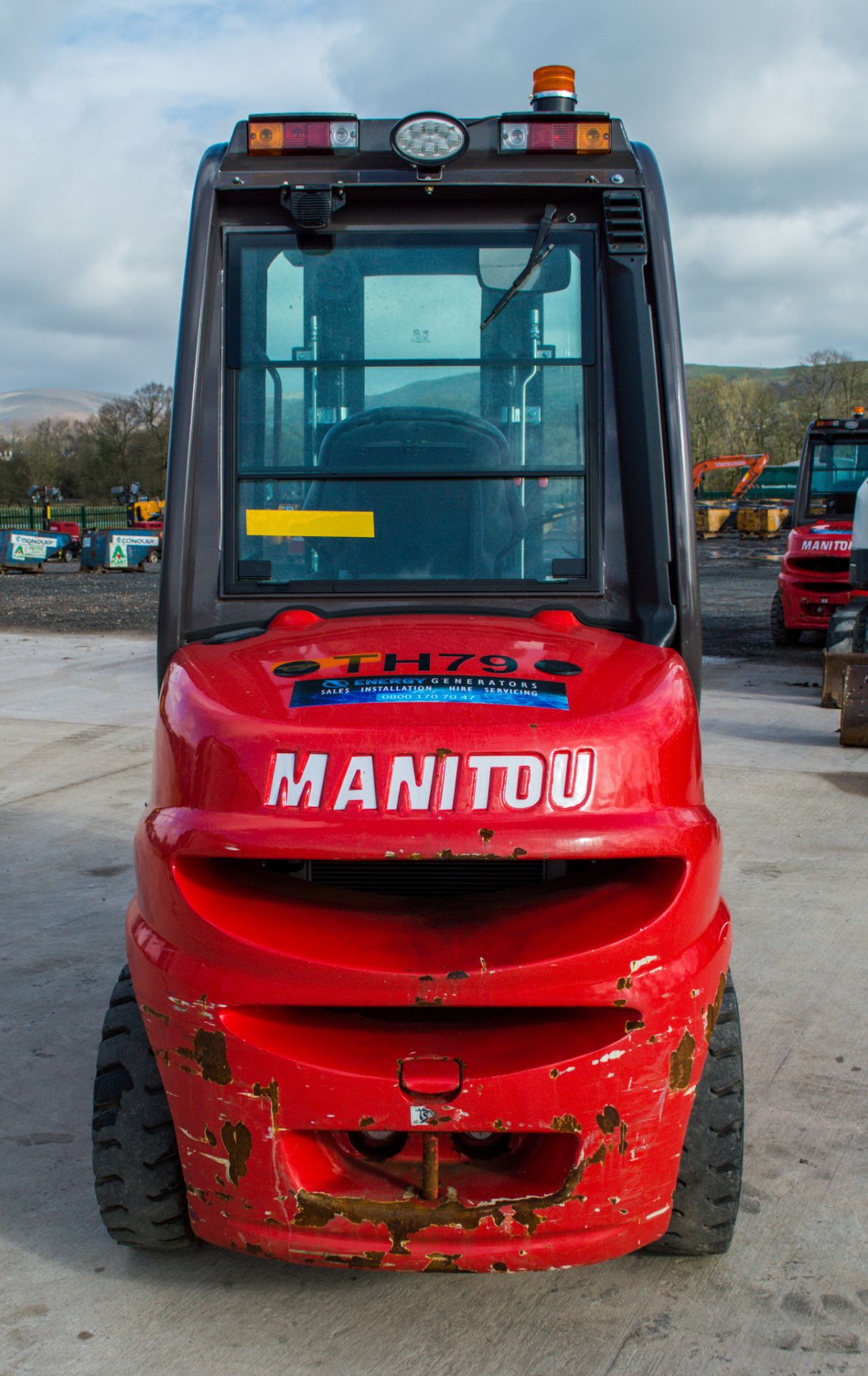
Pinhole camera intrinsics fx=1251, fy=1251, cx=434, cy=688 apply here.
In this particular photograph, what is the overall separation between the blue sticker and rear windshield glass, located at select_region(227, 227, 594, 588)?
603 millimetres

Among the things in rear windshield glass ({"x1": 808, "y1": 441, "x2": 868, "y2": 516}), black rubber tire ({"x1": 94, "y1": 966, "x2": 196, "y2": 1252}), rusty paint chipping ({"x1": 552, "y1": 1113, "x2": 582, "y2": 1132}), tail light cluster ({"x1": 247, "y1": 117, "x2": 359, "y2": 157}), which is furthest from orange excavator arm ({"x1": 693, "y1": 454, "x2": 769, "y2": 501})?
rusty paint chipping ({"x1": 552, "y1": 1113, "x2": 582, "y2": 1132})

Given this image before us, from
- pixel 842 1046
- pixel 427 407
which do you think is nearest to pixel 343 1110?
pixel 427 407

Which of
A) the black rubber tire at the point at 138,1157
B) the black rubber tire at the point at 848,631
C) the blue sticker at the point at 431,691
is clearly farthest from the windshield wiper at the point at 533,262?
the black rubber tire at the point at 848,631

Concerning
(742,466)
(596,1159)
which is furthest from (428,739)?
(742,466)

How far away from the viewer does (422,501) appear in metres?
2.97

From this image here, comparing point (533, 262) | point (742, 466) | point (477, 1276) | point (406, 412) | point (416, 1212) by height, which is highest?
point (742, 466)

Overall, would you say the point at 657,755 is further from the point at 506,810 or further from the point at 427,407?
the point at 427,407

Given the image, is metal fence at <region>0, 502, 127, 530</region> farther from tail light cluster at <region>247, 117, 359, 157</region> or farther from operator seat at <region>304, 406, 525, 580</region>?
operator seat at <region>304, 406, 525, 580</region>

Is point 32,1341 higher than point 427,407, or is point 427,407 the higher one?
point 427,407

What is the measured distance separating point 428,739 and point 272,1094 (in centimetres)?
68

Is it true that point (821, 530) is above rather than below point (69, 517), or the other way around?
above

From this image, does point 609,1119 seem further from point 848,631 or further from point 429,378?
point 848,631

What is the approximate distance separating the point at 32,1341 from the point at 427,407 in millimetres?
2177

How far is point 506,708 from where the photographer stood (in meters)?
2.29
